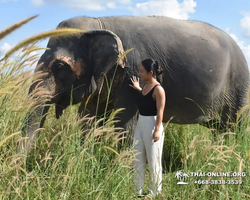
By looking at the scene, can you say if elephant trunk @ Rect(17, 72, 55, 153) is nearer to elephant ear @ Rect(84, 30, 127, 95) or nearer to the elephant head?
the elephant head

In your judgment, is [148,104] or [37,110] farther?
[37,110]

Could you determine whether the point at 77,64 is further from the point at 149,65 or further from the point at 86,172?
the point at 86,172

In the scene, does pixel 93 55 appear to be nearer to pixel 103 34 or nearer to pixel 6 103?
pixel 103 34

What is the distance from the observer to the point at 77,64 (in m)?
4.05

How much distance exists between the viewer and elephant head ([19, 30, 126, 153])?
154 inches

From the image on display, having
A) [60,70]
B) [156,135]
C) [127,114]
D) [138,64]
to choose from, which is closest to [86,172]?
[156,135]

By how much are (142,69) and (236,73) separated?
2.14 metres

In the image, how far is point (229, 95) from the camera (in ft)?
16.1

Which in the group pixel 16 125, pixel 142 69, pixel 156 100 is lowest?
pixel 16 125

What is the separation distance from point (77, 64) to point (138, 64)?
0.75 metres

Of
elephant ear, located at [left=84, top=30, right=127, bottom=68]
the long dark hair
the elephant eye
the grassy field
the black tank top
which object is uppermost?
elephant ear, located at [left=84, top=30, right=127, bottom=68]

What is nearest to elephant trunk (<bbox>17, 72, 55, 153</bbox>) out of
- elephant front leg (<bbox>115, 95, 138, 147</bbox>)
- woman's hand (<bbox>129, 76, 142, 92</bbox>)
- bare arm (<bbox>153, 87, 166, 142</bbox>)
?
elephant front leg (<bbox>115, 95, 138, 147</bbox>)

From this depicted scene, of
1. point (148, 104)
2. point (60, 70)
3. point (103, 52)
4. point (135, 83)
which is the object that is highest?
Answer: point (103, 52)


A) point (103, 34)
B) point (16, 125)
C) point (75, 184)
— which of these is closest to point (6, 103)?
point (16, 125)
